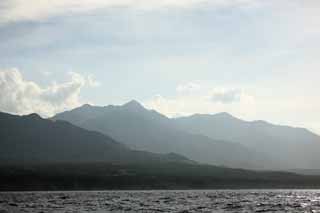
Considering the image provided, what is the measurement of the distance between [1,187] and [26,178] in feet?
47.1

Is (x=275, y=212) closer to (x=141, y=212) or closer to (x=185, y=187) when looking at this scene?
(x=141, y=212)

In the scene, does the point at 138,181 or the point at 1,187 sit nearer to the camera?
the point at 1,187

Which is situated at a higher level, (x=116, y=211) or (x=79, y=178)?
(x=79, y=178)

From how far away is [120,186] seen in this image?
627 feet

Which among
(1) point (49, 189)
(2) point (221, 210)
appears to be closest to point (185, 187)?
(1) point (49, 189)

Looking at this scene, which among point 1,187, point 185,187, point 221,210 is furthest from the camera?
point 185,187

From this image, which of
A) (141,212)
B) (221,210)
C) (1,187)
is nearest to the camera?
(141,212)

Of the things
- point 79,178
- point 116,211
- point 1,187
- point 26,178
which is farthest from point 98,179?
point 116,211

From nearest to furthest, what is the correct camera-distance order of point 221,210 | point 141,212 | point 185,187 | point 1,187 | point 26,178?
point 141,212, point 221,210, point 1,187, point 26,178, point 185,187

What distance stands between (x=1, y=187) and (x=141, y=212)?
309 feet

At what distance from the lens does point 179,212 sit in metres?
82.1

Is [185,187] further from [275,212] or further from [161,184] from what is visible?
[275,212]

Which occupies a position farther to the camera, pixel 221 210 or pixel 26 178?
pixel 26 178

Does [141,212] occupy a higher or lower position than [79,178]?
lower
